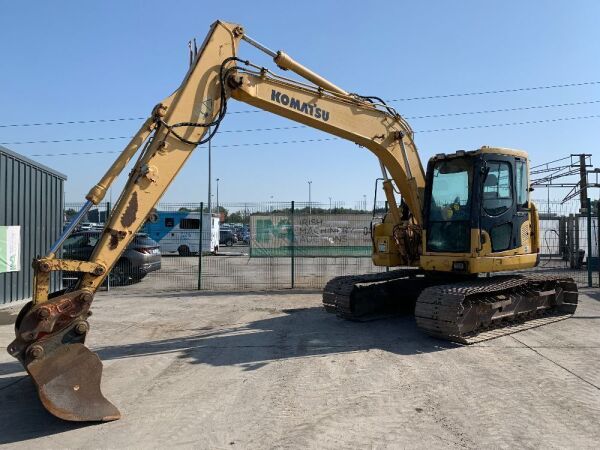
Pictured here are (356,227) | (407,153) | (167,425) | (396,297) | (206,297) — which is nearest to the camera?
(167,425)

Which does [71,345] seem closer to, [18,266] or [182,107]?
[182,107]

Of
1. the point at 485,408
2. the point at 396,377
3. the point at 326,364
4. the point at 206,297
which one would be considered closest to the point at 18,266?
the point at 206,297

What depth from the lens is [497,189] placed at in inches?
321

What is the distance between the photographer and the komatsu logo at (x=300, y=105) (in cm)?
709

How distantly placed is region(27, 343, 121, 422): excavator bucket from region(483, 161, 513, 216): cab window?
20.2 ft

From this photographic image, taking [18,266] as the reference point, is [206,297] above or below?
below

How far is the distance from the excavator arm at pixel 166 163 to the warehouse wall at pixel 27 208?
22.9 feet

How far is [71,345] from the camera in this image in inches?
188

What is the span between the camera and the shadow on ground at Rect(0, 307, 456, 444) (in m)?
4.94

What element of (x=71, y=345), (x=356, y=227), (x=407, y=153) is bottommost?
(x=71, y=345)

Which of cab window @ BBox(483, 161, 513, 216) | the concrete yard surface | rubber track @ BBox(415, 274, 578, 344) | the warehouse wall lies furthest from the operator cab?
the warehouse wall

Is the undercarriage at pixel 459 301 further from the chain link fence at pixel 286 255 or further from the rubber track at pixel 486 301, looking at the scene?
the chain link fence at pixel 286 255

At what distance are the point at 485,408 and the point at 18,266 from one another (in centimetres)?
1075

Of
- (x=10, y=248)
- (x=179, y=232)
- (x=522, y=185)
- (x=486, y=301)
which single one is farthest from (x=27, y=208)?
(x=179, y=232)
